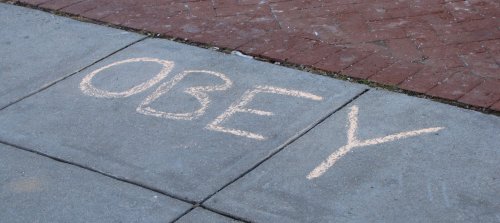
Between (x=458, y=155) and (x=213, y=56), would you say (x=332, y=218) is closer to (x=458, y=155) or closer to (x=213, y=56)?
(x=458, y=155)

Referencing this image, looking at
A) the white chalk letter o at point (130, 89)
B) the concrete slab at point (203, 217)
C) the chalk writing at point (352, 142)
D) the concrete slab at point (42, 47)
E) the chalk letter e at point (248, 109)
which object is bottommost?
the concrete slab at point (203, 217)

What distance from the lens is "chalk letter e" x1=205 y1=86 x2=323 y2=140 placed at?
395cm

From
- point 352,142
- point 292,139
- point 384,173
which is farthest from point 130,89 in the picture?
point 384,173

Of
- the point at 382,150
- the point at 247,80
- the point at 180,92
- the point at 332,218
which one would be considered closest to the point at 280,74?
the point at 247,80

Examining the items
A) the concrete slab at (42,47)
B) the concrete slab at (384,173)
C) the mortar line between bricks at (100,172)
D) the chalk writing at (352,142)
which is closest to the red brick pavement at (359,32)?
the concrete slab at (42,47)

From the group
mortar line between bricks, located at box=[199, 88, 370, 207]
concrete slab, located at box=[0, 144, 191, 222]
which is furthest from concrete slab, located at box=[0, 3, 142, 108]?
mortar line between bricks, located at box=[199, 88, 370, 207]

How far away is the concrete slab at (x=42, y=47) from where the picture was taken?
4.62 metres

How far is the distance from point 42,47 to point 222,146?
5.64 feet

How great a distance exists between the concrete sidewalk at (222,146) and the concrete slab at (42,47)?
16 mm

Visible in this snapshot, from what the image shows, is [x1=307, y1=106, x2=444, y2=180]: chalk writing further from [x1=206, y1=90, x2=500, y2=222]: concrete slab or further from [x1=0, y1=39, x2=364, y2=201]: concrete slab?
[x1=0, y1=39, x2=364, y2=201]: concrete slab

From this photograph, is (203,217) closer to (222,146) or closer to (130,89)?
(222,146)

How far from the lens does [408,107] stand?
4.10 metres

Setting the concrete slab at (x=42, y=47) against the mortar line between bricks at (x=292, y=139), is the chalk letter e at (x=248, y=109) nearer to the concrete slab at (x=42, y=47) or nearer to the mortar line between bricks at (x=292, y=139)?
the mortar line between bricks at (x=292, y=139)

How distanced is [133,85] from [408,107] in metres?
1.44
